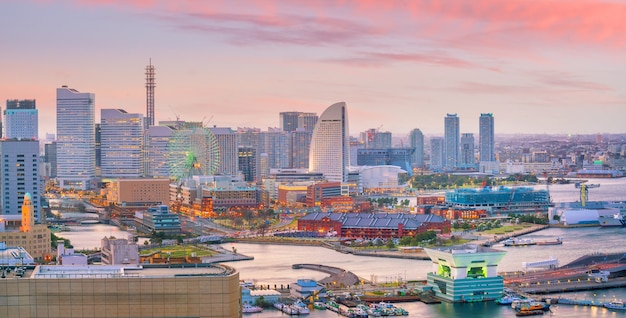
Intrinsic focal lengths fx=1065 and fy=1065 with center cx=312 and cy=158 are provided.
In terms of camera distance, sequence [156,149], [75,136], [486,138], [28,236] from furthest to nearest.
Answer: [486,138] < [75,136] < [156,149] < [28,236]

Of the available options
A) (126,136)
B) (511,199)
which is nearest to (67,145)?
(126,136)

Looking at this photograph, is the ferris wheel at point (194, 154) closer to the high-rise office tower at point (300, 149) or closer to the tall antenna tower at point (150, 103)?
the tall antenna tower at point (150, 103)

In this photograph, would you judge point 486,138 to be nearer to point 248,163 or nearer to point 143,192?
point 248,163

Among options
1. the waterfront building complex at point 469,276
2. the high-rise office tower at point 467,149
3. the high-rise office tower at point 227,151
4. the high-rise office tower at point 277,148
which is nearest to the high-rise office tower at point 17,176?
the waterfront building complex at point 469,276

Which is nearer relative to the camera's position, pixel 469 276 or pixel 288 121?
pixel 469 276

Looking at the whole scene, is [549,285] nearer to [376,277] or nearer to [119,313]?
[376,277]

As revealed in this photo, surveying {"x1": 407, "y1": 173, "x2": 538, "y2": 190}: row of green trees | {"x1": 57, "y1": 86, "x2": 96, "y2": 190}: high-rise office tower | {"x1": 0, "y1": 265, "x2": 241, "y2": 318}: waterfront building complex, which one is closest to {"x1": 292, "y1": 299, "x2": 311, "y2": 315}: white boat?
{"x1": 0, "y1": 265, "x2": 241, "y2": 318}: waterfront building complex

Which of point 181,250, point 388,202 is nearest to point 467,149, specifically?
point 388,202
